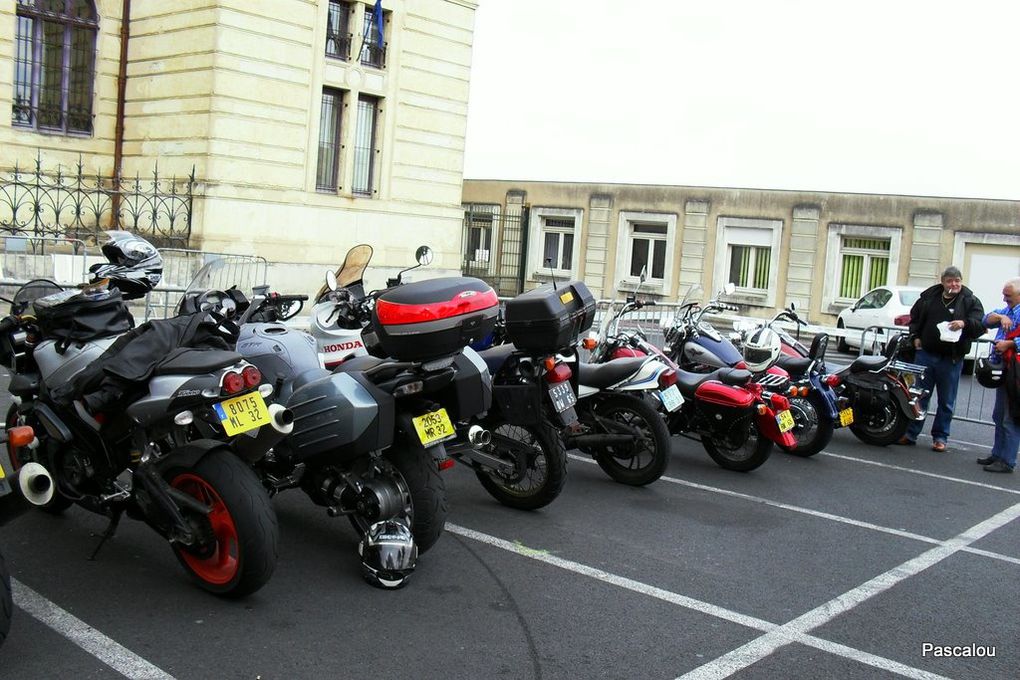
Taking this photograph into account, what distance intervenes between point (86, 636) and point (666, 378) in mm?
4231

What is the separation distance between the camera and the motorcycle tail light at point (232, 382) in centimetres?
435

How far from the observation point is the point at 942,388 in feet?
32.7

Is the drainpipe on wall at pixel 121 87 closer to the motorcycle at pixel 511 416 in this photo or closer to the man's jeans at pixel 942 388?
the motorcycle at pixel 511 416

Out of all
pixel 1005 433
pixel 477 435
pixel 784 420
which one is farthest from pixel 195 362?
pixel 1005 433

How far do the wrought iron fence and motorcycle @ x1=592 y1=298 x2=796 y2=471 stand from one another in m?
11.6

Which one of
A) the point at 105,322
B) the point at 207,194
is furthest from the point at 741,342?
the point at 207,194

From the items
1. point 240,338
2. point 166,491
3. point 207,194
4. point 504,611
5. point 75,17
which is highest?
point 75,17

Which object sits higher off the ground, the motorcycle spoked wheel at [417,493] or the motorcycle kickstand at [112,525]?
the motorcycle spoked wheel at [417,493]

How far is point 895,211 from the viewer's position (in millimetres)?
26469

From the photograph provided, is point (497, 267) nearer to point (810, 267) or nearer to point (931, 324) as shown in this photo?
point (810, 267)

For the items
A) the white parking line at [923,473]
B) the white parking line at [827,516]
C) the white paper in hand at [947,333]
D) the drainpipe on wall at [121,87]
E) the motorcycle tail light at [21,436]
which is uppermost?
the drainpipe on wall at [121,87]

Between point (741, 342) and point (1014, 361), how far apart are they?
7.29 feet

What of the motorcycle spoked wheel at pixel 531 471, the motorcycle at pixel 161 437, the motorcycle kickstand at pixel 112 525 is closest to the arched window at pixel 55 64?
the motorcycle at pixel 161 437

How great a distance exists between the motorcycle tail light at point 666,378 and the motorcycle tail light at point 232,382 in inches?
141
